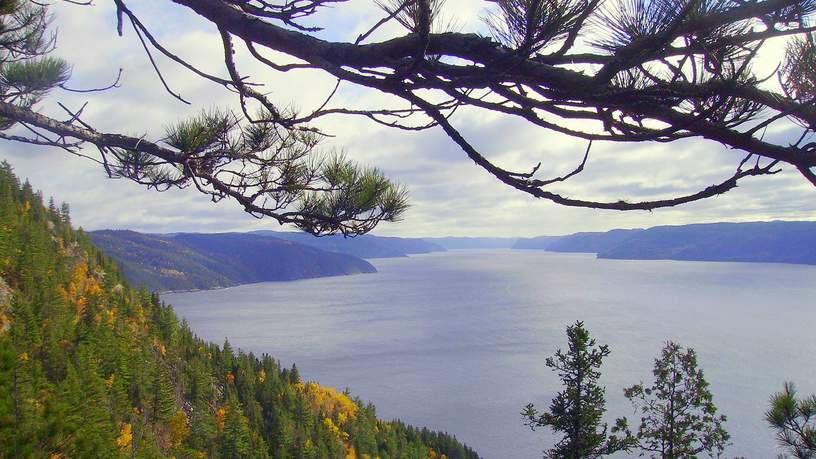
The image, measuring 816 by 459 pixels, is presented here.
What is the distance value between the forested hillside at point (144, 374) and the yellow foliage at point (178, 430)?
8 centimetres

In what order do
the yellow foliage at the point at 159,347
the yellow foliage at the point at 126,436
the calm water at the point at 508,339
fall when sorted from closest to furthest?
the yellow foliage at the point at 126,436, the yellow foliage at the point at 159,347, the calm water at the point at 508,339

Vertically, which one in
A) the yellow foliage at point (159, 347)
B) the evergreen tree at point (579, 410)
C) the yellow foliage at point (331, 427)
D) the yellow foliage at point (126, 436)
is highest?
the evergreen tree at point (579, 410)

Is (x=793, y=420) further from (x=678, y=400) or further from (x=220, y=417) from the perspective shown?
(x=220, y=417)

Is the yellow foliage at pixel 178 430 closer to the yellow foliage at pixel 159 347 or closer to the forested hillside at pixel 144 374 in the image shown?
the forested hillside at pixel 144 374

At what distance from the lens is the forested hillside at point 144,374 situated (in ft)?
77.5

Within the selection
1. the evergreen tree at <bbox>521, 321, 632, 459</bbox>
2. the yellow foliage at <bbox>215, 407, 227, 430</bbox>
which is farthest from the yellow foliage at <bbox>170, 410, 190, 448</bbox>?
the evergreen tree at <bbox>521, 321, 632, 459</bbox>

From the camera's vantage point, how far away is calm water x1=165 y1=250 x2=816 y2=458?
4278cm

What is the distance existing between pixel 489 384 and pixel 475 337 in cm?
2252

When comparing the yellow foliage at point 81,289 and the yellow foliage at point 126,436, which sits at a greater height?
the yellow foliage at point 81,289

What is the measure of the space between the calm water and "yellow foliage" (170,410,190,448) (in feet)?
51.8

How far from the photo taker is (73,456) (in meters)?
10.2

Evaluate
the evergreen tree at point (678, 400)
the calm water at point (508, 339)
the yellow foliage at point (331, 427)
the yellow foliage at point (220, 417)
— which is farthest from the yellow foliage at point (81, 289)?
the evergreen tree at point (678, 400)

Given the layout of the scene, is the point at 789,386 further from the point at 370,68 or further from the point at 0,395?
the point at 0,395

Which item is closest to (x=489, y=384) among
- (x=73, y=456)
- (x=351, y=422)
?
(x=351, y=422)
